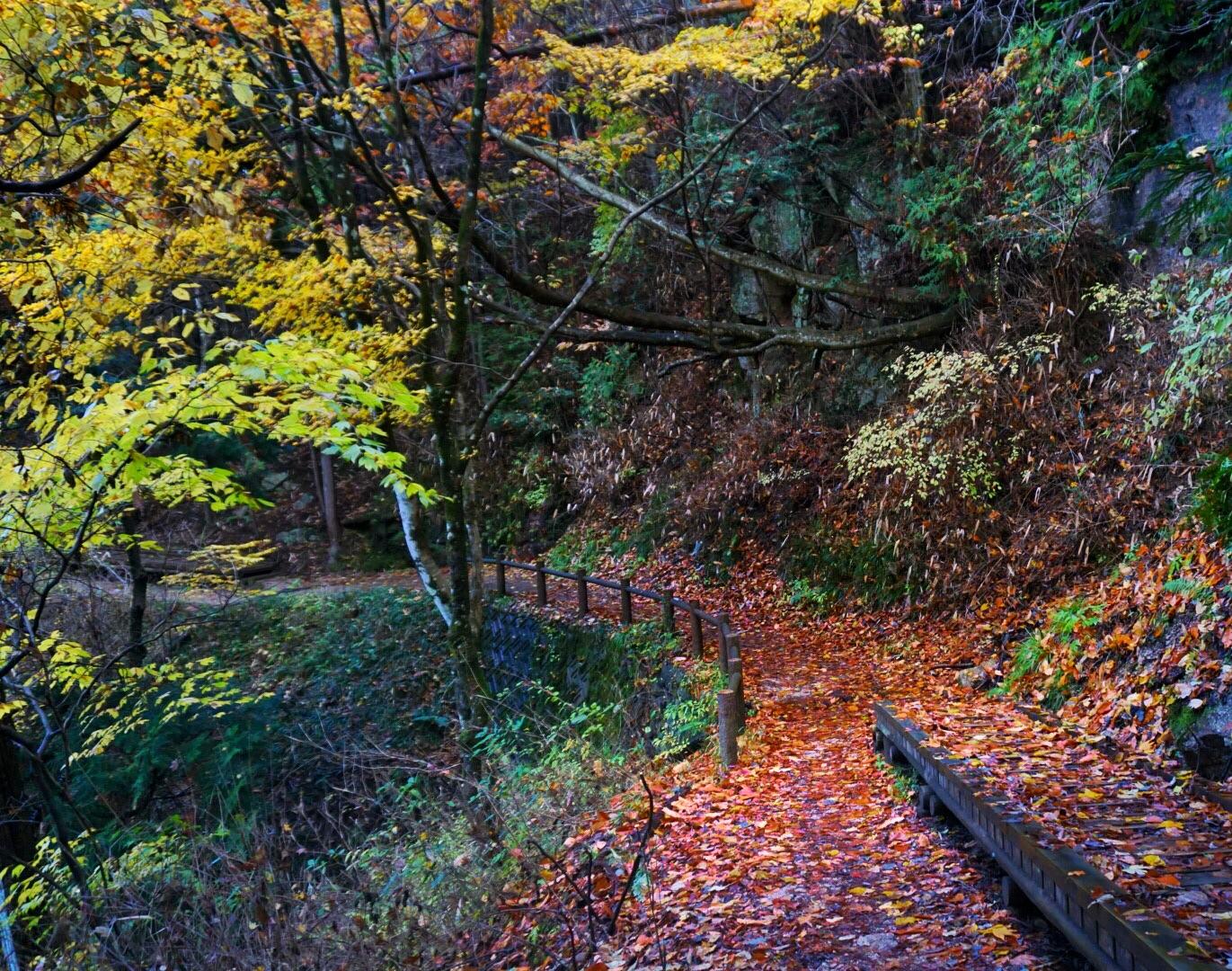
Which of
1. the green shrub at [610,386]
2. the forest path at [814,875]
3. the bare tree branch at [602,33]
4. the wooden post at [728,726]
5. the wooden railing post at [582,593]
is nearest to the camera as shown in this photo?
the forest path at [814,875]

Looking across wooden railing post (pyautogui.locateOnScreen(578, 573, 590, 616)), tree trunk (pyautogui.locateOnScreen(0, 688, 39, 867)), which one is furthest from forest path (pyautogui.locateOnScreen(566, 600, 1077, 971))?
wooden railing post (pyautogui.locateOnScreen(578, 573, 590, 616))

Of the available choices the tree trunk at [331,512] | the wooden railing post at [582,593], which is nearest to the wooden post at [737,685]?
the wooden railing post at [582,593]

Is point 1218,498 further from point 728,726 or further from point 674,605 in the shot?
point 674,605

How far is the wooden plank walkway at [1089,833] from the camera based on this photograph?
12.2 ft

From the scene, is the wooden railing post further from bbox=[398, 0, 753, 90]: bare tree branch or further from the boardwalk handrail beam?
bbox=[398, 0, 753, 90]: bare tree branch

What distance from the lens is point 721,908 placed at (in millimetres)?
5305

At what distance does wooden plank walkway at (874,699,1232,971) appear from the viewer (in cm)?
373

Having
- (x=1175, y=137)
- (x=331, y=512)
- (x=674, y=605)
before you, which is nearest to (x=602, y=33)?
(x=1175, y=137)

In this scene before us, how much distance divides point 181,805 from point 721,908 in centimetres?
1164

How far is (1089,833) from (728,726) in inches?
134

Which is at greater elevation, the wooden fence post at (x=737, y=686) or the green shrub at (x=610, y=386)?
the green shrub at (x=610, y=386)

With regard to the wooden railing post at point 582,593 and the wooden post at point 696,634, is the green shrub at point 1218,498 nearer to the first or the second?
the wooden post at point 696,634

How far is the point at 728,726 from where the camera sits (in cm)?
784

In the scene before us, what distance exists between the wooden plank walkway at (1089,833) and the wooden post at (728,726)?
1352 mm
